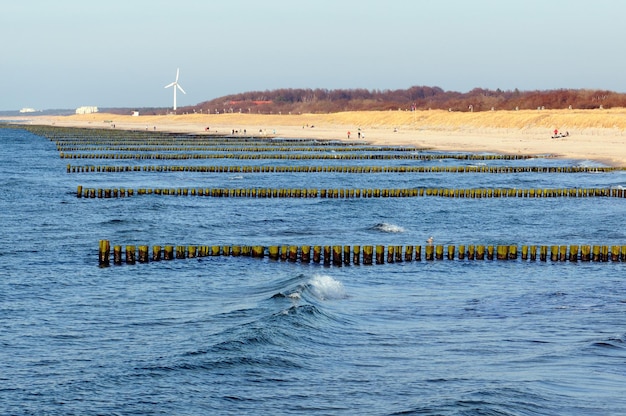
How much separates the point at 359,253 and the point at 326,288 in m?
6.34

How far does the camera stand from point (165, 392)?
21.7m

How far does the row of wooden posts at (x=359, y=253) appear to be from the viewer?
127ft

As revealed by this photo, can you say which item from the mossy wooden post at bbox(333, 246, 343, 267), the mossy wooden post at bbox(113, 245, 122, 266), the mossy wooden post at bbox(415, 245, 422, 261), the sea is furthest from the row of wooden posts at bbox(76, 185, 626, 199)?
the mossy wooden post at bbox(113, 245, 122, 266)

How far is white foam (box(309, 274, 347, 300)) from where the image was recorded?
32.2 m

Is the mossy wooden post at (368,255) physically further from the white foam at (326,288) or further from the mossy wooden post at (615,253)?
the mossy wooden post at (615,253)

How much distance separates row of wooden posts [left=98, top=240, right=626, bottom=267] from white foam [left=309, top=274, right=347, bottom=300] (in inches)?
183

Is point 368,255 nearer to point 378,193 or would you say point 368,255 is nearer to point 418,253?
point 418,253

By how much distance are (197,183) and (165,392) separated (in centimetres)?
5552

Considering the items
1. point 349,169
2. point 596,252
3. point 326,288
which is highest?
point 349,169

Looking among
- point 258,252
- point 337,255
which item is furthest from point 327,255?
point 258,252

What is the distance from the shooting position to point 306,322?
28422mm

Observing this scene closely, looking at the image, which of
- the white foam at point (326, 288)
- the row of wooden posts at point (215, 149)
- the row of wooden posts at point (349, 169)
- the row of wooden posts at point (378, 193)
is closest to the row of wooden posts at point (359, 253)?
the white foam at point (326, 288)

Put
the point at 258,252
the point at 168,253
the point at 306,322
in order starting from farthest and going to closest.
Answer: the point at 258,252 → the point at 168,253 → the point at 306,322

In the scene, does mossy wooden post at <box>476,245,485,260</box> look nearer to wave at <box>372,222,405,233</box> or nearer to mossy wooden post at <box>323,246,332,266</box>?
mossy wooden post at <box>323,246,332,266</box>
